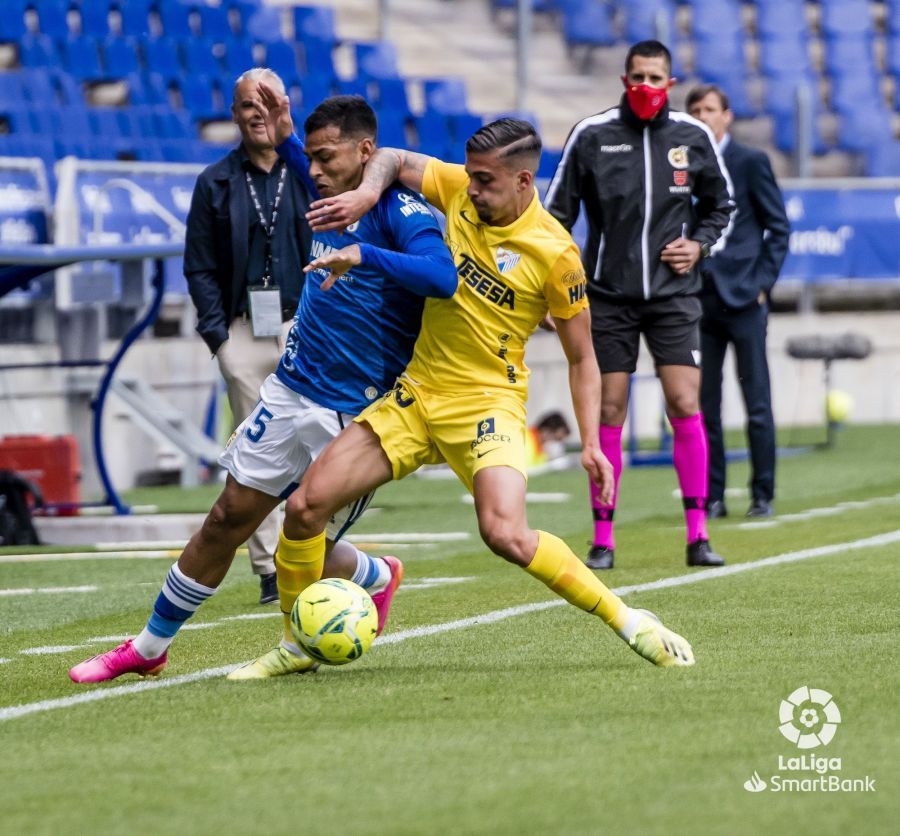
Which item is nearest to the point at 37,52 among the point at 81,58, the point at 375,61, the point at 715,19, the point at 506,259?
the point at 81,58

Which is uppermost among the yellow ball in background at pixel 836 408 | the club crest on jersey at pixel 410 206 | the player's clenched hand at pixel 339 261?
the player's clenched hand at pixel 339 261

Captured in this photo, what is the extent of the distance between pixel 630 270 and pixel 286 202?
1569 millimetres

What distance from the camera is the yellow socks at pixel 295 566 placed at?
18.4 ft

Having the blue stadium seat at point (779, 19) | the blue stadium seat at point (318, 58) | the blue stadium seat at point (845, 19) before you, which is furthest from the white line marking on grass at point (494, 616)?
the blue stadium seat at point (845, 19)

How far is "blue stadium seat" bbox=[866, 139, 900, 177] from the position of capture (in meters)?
22.8

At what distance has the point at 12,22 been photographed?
16.4 meters

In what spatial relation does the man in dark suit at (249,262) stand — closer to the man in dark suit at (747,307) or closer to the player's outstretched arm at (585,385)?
the player's outstretched arm at (585,385)

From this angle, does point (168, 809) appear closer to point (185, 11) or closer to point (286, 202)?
point (286, 202)

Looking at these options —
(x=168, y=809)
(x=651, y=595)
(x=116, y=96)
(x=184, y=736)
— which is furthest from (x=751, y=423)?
(x=116, y=96)

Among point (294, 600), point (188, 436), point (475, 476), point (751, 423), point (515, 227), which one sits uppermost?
point (515, 227)

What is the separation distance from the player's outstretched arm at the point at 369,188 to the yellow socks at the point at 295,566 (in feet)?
3.10

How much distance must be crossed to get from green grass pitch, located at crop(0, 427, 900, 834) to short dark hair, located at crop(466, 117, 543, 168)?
4.88 feet

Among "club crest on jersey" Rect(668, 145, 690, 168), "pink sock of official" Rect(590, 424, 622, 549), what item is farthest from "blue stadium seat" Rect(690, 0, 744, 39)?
"pink sock of official" Rect(590, 424, 622, 549)

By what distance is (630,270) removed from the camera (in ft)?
27.0
